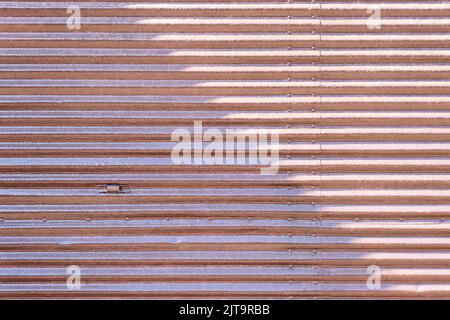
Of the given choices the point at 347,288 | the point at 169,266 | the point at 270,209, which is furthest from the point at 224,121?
the point at 347,288

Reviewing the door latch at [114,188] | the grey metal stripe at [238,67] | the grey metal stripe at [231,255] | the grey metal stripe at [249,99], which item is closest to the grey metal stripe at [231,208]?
the door latch at [114,188]

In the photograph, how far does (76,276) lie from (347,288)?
6.79ft

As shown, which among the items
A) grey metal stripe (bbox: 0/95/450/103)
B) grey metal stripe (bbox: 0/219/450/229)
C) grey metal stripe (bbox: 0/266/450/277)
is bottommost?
grey metal stripe (bbox: 0/266/450/277)

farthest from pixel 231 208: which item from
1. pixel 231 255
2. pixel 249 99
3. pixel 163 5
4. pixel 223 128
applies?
pixel 163 5

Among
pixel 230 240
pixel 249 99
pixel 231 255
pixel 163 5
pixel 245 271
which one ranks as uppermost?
pixel 163 5

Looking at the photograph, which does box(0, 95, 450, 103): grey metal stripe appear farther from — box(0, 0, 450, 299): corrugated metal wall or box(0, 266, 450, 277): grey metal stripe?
box(0, 266, 450, 277): grey metal stripe

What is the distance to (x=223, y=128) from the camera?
176 inches

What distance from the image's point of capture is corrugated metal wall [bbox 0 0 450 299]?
446cm

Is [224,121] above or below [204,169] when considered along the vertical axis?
above

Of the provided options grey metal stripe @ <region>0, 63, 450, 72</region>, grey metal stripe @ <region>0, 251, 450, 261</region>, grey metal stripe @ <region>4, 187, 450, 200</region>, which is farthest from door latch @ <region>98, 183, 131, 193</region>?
grey metal stripe @ <region>0, 63, 450, 72</region>

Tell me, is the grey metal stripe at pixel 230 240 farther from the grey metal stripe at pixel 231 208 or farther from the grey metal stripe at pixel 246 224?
the grey metal stripe at pixel 231 208

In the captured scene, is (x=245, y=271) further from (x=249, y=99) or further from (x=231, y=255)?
(x=249, y=99)

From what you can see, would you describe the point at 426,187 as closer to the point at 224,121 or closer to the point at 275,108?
the point at 275,108

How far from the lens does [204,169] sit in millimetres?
4480
